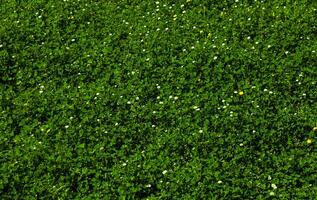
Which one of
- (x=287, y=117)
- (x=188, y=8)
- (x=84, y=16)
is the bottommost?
(x=287, y=117)

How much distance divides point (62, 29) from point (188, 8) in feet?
8.61

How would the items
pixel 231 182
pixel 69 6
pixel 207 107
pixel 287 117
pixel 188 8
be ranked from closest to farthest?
pixel 231 182 < pixel 287 117 < pixel 207 107 < pixel 188 8 < pixel 69 6

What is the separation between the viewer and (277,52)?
25.5ft

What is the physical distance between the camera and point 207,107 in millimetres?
6996

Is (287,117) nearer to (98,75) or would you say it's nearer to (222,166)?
(222,166)

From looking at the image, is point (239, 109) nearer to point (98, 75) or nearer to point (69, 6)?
point (98, 75)

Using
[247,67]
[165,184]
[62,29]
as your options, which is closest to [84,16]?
[62,29]

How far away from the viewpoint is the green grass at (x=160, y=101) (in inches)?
240

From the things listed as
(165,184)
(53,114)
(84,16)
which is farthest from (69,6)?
(165,184)

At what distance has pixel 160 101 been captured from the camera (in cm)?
734

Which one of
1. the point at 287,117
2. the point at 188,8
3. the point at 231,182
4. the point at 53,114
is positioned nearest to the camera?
the point at 231,182

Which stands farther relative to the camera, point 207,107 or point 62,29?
point 62,29

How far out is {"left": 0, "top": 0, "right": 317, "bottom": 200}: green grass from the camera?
6102mm

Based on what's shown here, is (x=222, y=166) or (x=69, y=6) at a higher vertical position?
(x=69, y=6)
